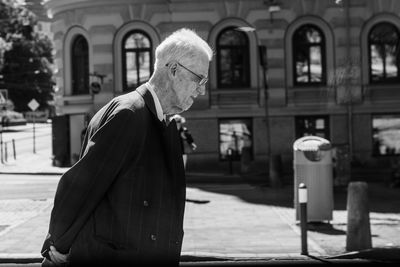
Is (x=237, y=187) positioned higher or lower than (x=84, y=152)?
lower

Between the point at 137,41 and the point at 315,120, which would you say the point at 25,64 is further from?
the point at 315,120

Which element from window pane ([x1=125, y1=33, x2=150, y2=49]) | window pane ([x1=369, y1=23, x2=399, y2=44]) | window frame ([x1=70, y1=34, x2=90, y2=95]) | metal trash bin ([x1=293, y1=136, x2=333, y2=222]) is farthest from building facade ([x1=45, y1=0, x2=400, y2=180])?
metal trash bin ([x1=293, y1=136, x2=333, y2=222])

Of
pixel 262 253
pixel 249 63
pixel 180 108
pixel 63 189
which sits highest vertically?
pixel 249 63

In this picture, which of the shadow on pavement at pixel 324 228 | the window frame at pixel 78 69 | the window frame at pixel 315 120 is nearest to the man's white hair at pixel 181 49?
the shadow on pavement at pixel 324 228

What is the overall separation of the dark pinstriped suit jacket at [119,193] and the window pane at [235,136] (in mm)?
22751

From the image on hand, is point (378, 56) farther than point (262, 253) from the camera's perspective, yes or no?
Yes

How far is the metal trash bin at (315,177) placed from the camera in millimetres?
12078

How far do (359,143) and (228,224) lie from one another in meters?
14.3

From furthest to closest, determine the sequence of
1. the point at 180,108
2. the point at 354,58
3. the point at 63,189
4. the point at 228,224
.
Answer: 1. the point at 354,58
2. the point at 228,224
3. the point at 180,108
4. the point at 63,189

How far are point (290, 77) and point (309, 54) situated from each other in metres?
1.07

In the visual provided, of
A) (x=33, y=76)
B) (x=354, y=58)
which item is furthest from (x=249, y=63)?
A: (x=33, y=76)

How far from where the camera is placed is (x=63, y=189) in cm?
282

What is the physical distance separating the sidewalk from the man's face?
3568 mm

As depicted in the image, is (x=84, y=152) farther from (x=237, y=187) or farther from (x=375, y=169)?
(x=375, y=169)
